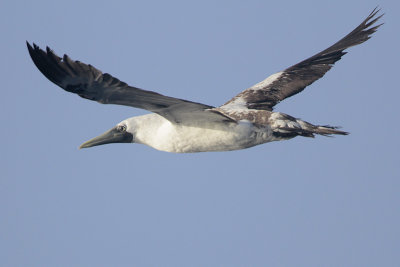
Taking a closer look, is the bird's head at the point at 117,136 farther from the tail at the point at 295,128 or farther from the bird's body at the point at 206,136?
the tail at the point at 295,128

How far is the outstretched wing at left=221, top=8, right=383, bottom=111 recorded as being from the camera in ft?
39.0

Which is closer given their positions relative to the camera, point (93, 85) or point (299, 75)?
point (93, 85)

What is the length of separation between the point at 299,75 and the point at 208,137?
3.05 metres

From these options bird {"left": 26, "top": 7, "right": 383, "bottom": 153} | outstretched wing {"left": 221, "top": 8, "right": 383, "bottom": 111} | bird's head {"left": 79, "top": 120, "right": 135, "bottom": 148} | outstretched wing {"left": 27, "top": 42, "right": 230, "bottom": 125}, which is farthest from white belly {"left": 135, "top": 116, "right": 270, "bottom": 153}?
outstretched wing {"left": 221, "top": 8, "right": 383, "bottom": 111}

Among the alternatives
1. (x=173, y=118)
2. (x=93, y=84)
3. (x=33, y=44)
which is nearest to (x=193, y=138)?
(x=173, y=118)

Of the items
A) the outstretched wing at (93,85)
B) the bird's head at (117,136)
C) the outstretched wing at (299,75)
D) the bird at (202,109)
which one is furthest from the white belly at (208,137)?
the outstretched wing at (299,75)

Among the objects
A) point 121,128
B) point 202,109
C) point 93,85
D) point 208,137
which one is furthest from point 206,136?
point 93,85

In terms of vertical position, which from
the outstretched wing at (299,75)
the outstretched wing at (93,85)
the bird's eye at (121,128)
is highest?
the outstretched wing at (299,75)

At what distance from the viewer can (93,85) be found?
865 cm

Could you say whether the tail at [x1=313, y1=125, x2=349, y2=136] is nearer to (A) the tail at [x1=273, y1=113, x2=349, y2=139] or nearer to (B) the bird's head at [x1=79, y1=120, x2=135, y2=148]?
(A) the tail at [x1=273, y1=113, x2=349, y2=139]

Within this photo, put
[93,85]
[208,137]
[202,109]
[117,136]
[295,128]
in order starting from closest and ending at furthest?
[93,85], [202,109], [295,128], [208,137], [117,136]

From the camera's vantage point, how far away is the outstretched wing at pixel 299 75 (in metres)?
11.9

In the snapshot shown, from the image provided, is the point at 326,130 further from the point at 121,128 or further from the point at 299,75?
the point at 121,128

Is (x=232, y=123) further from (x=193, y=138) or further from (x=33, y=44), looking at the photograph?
(x=33, y=44)
